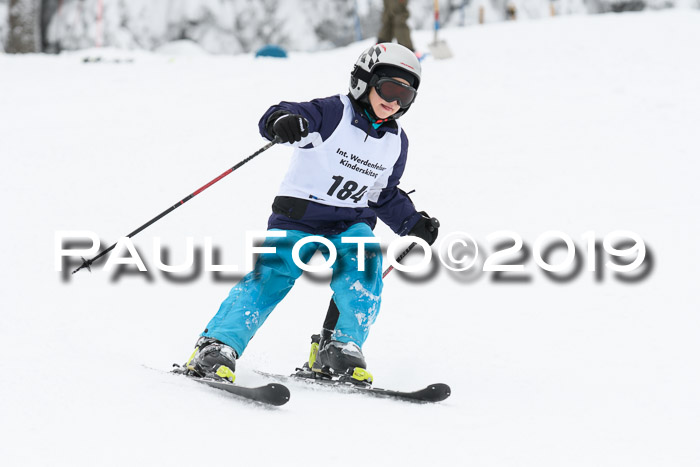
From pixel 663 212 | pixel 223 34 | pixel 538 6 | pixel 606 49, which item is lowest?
pixel 663 212

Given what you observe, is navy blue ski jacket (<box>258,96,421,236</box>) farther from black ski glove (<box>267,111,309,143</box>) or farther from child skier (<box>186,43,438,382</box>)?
black ski glove (<box>267,111,309,143</box>)

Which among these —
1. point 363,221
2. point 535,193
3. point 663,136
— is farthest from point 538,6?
point 363,221

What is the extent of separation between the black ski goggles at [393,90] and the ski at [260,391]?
1.49m

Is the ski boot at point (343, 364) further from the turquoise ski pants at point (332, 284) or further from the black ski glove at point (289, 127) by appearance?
the black ski glove at point (289, 127)

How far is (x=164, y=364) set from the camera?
3.97 meters

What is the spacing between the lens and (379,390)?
310 centimetres

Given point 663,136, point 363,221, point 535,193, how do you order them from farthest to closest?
1. point 663,136
2. point 535,193
3. point 363,221

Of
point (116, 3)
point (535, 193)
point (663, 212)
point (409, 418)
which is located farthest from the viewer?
point (116, 3)

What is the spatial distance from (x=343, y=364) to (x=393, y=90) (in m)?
1.28

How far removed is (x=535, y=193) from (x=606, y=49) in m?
5.22

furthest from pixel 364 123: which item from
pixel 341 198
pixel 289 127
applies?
pixel 289 127

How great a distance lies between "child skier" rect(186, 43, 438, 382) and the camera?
11.2 feet

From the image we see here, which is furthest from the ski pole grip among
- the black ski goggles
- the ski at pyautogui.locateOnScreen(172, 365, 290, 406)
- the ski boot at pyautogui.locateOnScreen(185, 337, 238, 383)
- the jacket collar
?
the ski at pyautogui.locateOnScreen(172, 365, 290, 406)

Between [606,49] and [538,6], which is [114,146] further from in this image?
[538,6]
